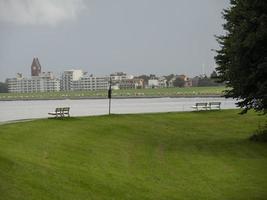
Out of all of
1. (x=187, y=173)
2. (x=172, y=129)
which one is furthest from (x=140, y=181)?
(x=172, y=129)

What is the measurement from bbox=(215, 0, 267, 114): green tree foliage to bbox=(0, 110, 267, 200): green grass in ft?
10.6

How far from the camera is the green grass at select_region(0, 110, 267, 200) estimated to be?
19078 mm

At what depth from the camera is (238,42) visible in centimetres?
3012

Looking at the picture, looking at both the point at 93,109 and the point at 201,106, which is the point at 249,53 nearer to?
the point at 201,106

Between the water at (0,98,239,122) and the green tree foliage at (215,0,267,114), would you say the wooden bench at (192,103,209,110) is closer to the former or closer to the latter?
the water at (0,98,239,122)

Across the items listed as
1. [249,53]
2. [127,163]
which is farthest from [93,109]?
→ [127,163]

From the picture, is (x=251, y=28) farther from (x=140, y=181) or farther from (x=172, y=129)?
(x=172, y=129)

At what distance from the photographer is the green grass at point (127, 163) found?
19078 millimetres

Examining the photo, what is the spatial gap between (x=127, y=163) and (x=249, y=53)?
8680 mm

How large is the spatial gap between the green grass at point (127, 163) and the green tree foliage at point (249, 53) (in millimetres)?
3216

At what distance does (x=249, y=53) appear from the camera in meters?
30.3

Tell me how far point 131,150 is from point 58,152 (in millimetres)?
6111

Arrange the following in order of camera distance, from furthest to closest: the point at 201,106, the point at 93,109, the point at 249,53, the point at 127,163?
the point at 93,109
the point at 201,106
the point at 249,53
the point at 127,163

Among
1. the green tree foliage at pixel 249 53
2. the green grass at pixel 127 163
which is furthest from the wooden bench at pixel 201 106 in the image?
the green tree foliage at pixel 249 53
